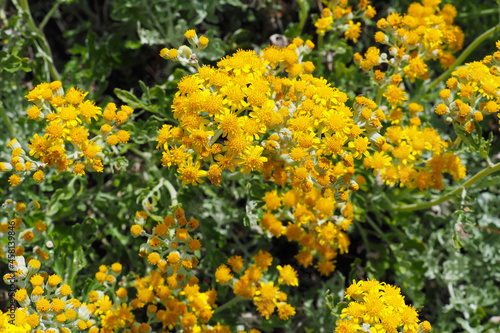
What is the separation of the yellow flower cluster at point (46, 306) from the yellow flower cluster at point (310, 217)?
5.27 ft

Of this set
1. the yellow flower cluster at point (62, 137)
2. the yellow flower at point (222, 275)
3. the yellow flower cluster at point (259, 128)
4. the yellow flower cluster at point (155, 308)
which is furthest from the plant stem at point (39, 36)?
the yellow flower at point (222, 275)

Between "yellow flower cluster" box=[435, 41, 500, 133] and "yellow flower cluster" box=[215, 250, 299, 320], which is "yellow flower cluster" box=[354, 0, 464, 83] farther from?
"yellow flower cluster" box=[215, 250, 299, 320]

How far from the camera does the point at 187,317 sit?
4.02m

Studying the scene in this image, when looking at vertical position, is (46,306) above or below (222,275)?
above

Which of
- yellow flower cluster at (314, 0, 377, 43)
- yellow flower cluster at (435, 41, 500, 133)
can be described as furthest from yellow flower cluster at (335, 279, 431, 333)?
yellow flower cluster at (314, 0, 377, 43)

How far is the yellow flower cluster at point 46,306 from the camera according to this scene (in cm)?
350

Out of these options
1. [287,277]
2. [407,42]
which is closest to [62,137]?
[287,277]

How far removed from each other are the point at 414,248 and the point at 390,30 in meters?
2.13

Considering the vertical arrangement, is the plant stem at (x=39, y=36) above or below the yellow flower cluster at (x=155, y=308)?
above

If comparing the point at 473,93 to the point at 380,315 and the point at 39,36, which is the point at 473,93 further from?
the point at 39,36

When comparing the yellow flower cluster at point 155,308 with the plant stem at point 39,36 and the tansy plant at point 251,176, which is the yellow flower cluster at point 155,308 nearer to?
the tansy plant at point 251,176

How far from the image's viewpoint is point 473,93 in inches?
149

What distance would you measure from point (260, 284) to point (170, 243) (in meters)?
0.91

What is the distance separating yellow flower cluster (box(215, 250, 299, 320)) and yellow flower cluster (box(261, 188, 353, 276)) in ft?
1.04
